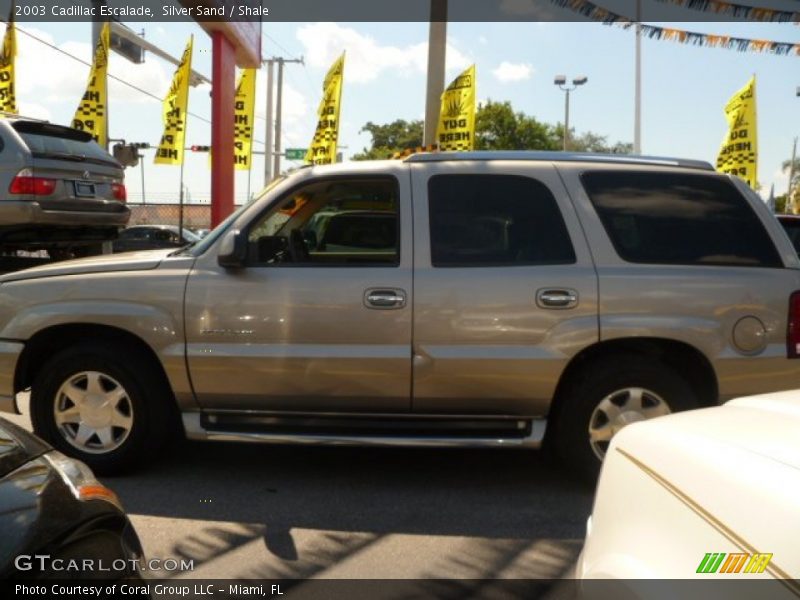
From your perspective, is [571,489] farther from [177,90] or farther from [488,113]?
[488,113]

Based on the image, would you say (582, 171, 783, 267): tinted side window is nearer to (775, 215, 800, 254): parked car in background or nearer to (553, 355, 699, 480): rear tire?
(553, 355, 699, 480): rear tire

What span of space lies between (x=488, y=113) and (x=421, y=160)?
1519 inches

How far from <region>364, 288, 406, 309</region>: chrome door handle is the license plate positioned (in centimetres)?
620

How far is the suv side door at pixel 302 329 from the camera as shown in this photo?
4.61m

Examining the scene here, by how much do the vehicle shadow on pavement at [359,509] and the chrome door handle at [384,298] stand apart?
45.3 inches

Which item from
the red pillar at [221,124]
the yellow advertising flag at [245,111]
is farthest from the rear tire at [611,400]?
the yellow advertising flag at [245,111]

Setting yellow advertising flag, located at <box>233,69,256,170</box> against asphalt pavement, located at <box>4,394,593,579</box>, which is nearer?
asphalt pavement, located at <box>4,394,593,579</box>

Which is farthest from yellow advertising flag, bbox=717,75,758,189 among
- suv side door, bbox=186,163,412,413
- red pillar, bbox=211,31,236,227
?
suv side door, bbox=186,163,412,413

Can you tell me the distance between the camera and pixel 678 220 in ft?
15.6

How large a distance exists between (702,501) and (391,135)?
176ft

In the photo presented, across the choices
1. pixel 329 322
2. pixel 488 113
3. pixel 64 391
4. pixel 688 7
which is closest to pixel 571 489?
pixel 329 322

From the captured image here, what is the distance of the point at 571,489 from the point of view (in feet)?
16.0

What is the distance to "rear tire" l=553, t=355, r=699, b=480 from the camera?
4641 millimetres

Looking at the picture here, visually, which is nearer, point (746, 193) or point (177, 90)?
point (746, 193)
